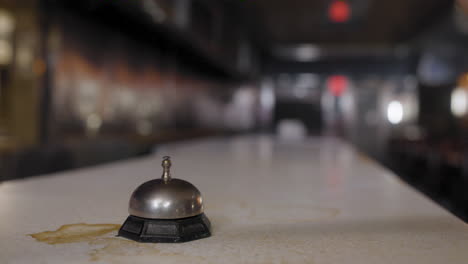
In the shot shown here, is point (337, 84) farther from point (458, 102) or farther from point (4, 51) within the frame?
point (4, 51)

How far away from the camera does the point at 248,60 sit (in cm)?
619

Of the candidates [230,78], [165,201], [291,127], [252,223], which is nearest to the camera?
[165,201]

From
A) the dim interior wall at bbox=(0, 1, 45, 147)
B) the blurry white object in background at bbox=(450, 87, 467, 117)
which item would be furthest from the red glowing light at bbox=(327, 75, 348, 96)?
the dim interior wall at bbox=(0, 1, 45, 147)

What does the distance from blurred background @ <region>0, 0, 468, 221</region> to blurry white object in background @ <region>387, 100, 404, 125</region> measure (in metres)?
0.03

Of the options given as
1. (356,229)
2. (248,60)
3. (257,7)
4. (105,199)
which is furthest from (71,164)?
(248,60)

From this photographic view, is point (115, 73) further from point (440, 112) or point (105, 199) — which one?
point (440, 112)

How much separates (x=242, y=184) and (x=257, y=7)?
4666mm

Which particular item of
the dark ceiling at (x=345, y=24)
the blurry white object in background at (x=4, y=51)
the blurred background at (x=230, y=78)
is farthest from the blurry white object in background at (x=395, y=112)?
the blurry white object in background at (x=4, y=51)

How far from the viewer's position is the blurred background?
2533 millimetres

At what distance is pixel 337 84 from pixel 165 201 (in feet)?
28.1

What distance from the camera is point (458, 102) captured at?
29.9 ft

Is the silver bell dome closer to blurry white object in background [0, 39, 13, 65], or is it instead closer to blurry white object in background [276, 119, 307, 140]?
blurry white object in background [0, 39, 13, 65]

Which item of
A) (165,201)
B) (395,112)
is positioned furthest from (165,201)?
(395,112)

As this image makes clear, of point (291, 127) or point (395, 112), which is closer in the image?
point (291, 127)
